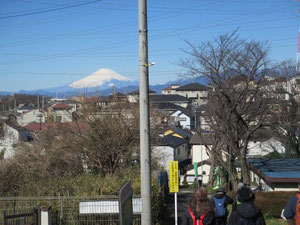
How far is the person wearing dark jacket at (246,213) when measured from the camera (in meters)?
3.70

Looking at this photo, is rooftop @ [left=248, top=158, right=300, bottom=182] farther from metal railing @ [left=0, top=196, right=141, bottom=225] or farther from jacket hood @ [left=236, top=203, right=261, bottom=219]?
jacket hood @ [left=236, top=203, right=261, bottom=219]

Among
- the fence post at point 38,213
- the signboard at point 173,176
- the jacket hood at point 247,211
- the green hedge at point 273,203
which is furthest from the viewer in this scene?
the green hedge at point 273,203

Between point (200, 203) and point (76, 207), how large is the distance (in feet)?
18.4

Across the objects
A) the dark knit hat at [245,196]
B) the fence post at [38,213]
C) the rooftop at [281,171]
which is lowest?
the fence post at [38,213]

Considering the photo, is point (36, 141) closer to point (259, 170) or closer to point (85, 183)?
point (85, 183)

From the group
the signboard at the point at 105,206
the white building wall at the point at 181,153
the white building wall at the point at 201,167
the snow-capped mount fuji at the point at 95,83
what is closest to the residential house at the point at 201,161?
the white building wall at the point at 201,167

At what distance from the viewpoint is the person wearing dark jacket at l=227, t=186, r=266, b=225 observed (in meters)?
3.70

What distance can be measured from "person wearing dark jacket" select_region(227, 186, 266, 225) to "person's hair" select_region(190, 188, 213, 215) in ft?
1.00

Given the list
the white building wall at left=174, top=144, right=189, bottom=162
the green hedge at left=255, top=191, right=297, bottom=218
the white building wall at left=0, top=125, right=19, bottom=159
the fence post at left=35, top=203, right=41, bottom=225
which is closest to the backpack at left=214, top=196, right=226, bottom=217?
the fence post at left=35, top=203, right=41, bottom=225

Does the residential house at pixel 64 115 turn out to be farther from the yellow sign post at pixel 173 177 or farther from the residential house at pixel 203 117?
the yellow sign post at pixel 173 177

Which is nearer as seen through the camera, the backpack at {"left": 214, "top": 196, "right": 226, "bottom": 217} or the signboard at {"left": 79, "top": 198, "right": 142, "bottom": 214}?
the backpack at {"left": 214, "top": 196, "right": 226, "bottom": 217}

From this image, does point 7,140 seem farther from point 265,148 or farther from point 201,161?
point 265,148

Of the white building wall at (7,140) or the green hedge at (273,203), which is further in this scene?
the white building wall at (7,140)

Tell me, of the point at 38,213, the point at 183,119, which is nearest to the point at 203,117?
the point at 38,213
